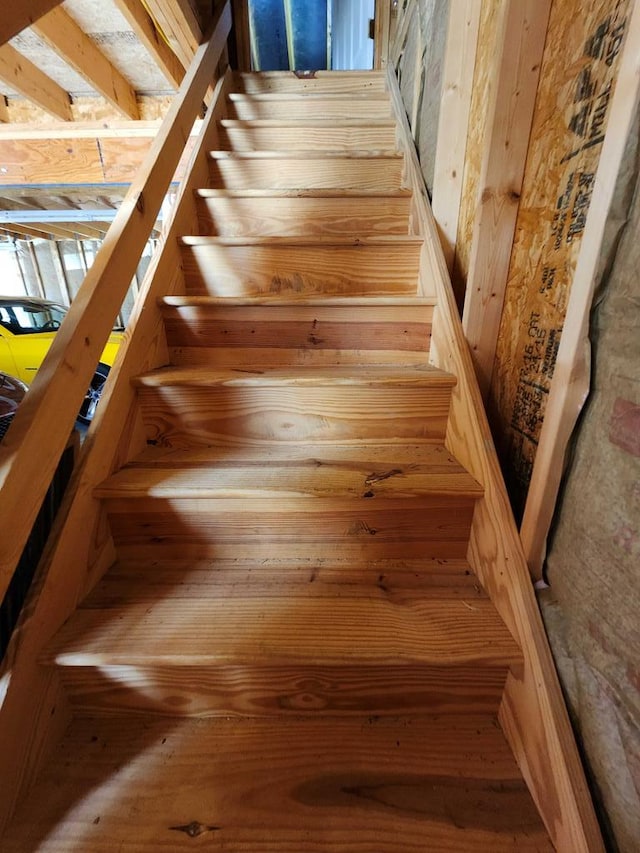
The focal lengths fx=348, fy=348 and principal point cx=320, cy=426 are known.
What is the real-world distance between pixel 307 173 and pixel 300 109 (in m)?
0.76

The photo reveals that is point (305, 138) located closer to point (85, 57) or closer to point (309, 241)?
point (309, 241)

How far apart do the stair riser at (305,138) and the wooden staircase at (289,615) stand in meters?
0.94

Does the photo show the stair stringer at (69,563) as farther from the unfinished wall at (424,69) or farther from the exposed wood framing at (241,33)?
the exposed wood framing at (241,33)

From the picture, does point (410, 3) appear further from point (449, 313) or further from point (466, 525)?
point (466, 525)

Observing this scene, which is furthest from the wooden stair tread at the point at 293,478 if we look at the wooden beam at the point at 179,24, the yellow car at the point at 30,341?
the yellow car at the point at 30,341

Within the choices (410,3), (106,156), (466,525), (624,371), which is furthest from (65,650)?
(410,3)

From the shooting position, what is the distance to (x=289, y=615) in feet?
2.33

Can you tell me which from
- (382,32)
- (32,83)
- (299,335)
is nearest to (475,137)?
(299,335)

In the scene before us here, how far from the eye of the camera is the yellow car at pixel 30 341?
9.65ft

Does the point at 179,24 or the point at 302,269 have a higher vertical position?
the point at 179,24

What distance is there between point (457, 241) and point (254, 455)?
1.01 metres

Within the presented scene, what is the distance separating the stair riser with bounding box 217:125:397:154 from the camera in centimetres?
178

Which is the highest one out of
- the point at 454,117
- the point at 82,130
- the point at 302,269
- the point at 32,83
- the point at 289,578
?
the point at 32,83

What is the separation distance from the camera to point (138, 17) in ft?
5.02
